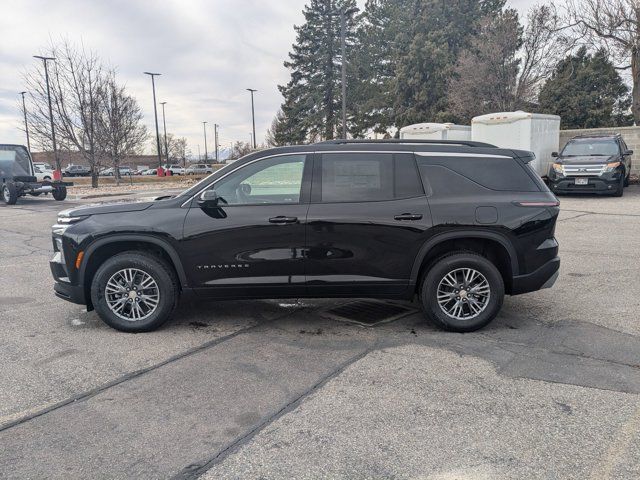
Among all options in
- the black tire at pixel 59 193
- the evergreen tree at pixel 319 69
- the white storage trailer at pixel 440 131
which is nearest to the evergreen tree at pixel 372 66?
the evergreen tree at pixel 319 69

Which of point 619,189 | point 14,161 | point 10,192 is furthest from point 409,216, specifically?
point 14,161

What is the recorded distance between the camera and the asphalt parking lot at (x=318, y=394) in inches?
110

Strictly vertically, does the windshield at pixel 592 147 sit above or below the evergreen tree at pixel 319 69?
below

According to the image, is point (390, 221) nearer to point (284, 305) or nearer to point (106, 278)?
point (284, 305)

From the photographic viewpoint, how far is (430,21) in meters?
39.3

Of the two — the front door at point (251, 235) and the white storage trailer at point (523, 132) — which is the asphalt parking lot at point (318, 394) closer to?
the front door at point (251, 235)

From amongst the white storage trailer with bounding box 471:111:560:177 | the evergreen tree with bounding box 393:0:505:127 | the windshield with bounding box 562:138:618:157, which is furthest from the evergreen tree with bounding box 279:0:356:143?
the windshield with bounding box 562:138:618:157

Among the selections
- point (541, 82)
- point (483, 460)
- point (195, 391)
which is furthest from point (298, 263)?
point (541, 82)

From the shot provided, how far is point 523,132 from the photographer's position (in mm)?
17547

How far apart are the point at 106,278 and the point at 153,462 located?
2474mm

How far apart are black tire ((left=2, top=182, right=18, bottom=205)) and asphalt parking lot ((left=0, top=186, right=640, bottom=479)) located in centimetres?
1539

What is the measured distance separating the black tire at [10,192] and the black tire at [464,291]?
61.7 ft

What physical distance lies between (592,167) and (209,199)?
14.1 meters

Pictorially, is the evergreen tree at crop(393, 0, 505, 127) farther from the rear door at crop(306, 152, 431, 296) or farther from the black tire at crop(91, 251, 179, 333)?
the black tire at crop(91, 251, 179, 333)
